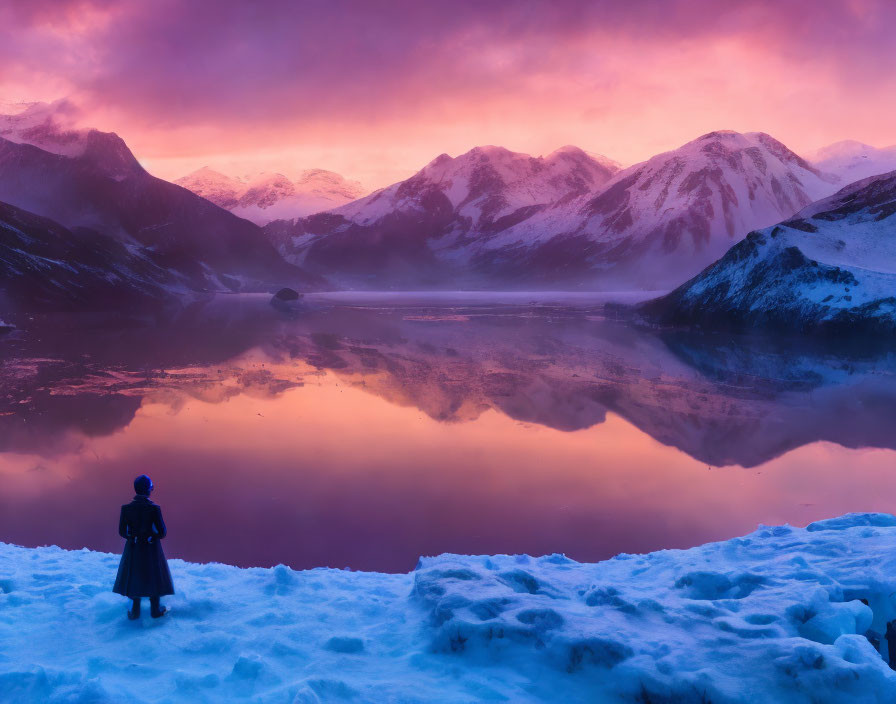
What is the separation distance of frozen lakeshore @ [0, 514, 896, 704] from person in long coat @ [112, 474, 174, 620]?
0.33 meters

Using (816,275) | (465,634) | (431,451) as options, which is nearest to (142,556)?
(465,634)

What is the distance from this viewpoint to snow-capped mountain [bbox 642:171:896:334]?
42.7 m

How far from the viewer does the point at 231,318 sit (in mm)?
70562

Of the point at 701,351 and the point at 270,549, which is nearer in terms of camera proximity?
the point at 270,549

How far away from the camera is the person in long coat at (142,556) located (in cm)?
733

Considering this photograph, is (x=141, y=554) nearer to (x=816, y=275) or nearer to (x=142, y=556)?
(x=142, y=556)

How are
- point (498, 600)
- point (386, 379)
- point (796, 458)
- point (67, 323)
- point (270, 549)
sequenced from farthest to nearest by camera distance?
point (67, 323) → point (386, 379) → point (796, 458) → point (270, 549) → point (498, 600)

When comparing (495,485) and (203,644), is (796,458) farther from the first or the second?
(203,644)

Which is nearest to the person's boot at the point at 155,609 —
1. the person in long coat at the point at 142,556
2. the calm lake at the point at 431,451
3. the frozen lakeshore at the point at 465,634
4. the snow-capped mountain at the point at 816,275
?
the person in long coat at the point at 142,556

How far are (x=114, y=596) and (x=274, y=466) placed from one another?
813cm

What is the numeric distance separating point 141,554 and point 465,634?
11.8ft

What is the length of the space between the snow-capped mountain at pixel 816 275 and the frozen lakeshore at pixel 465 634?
38797 mm

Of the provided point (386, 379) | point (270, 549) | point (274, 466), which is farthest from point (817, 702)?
point (386, 379)

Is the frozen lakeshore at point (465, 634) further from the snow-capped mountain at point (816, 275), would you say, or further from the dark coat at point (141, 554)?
the snow-capped mountain at point (816, 275)
